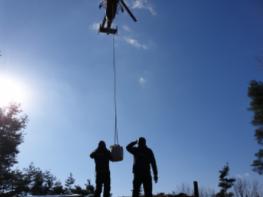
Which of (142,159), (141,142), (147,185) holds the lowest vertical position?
(147,185)

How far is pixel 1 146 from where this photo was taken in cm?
3825

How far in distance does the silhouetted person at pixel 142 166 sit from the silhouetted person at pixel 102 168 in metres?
0.95

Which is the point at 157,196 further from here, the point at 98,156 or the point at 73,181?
the point at 73,181

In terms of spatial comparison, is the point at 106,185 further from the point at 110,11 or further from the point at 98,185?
the point at 110,11

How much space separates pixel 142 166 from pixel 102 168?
1.35 m

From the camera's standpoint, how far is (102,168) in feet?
33.7

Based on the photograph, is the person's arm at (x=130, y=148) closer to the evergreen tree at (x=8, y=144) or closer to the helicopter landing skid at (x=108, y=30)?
the helicopter landing skid at (x=108, y=30)

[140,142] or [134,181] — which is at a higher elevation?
[140,142]

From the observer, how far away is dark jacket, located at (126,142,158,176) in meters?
9.67

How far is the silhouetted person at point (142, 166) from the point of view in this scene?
966 cm

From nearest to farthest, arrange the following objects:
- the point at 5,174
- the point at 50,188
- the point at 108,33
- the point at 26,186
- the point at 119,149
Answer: the point at 119,149 → the point at 108,33 → the point at 5,174 → the point at 26,186 → the point at 50,188

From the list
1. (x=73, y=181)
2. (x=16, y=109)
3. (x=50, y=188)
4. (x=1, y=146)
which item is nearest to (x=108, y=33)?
(x=1, y=146)

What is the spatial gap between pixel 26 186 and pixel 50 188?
28.5ft

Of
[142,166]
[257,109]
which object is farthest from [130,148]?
[257,109]
